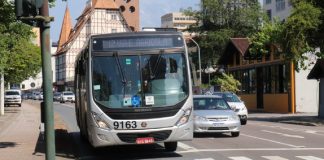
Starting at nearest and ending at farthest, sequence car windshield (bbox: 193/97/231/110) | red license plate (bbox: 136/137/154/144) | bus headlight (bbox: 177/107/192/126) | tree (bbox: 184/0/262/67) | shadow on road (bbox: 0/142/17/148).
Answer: red license plate (bbox: 136/137/154/144)
bus headlight (bbox: 177/107/192/126)
shadow on road (bbox: 0/142/17/148)
car windshield (bbox: 193/97/231/110)
tree (bbox: 184/0/262/67)

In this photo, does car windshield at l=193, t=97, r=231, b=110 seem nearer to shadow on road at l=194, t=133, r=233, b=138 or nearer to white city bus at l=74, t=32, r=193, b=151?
shadow on road at l=194, t=133, r=233, b=138

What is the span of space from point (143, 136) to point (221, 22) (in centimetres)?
6743

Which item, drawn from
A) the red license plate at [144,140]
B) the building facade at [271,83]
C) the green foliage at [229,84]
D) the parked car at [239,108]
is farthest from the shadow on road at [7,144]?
the green foliage at [229,84]

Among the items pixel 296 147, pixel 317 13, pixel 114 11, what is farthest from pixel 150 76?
pixel 114 11

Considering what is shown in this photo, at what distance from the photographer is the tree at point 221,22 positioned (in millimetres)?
78312

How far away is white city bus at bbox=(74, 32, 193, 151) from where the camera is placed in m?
14.2

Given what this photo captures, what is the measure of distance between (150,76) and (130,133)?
4.74ft

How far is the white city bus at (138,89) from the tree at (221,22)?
62.9m

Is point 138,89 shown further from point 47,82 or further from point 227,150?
point 47,82

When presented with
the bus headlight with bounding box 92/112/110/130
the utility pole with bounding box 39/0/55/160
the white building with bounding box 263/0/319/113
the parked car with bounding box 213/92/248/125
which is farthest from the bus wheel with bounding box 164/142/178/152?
the white building with bounding box 263/0/319/113

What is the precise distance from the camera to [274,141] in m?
19.0

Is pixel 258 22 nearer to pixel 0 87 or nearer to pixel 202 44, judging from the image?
pixel 202 44

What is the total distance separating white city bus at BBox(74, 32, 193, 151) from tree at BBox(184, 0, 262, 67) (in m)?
62.9

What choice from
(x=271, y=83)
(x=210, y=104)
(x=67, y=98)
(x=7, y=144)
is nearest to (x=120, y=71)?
(x=7, y=144)
